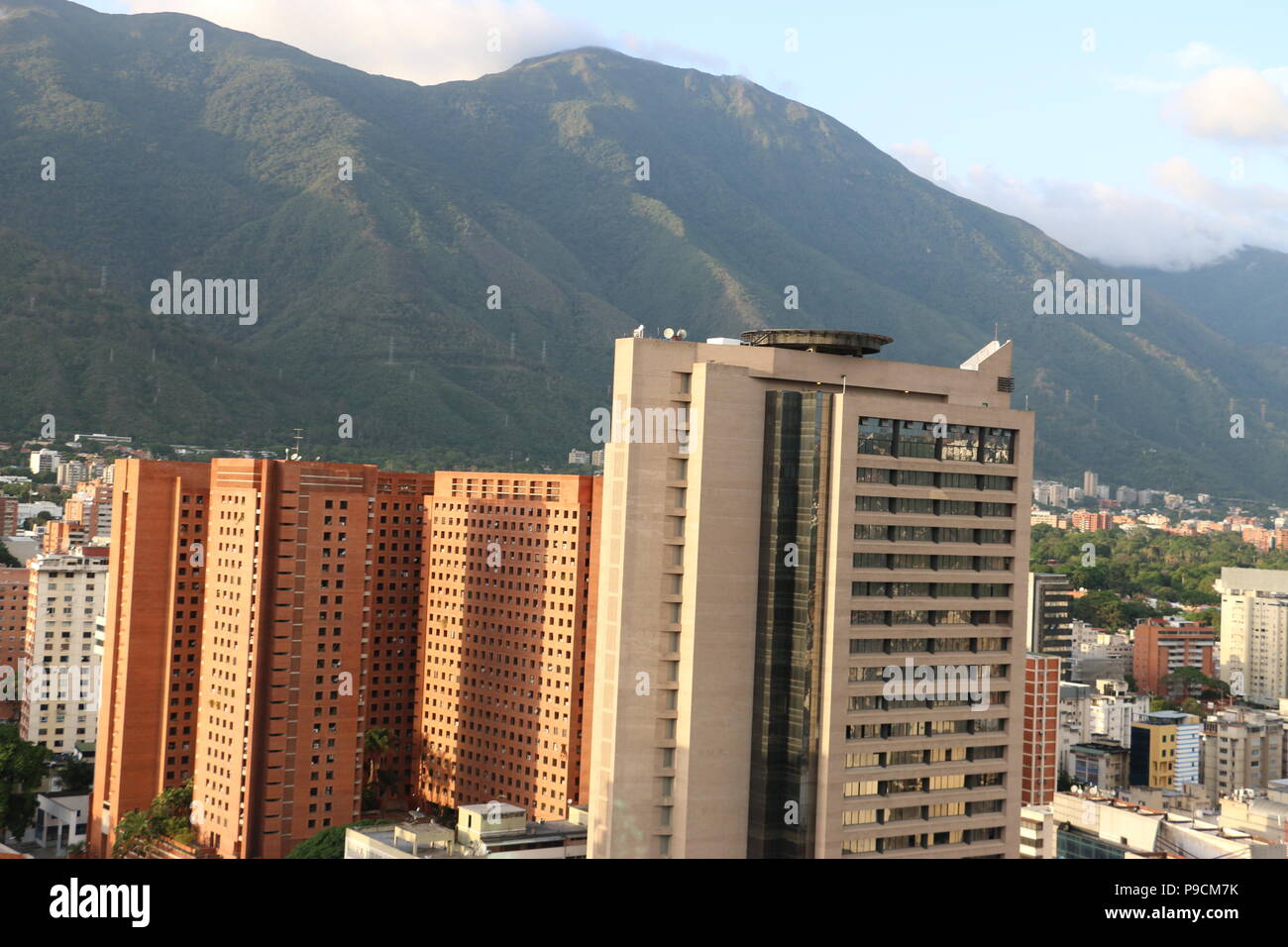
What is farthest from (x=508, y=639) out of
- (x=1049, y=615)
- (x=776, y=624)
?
(x=1049, y=615)

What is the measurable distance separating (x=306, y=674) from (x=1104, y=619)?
76556mm

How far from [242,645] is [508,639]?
435 inches

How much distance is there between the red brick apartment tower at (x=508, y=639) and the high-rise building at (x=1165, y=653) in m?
53.4

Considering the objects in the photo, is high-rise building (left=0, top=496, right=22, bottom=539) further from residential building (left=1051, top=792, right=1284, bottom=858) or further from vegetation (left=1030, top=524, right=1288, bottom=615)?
vegetation (left=1030, top=524, right=1288, bottom=615)

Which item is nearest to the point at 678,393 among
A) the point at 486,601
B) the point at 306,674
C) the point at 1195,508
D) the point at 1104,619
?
the point at 306,674

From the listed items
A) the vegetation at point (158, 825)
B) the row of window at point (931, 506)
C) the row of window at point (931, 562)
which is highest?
the row of window at point (931, 506)

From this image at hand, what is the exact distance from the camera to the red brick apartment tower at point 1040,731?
50938mm

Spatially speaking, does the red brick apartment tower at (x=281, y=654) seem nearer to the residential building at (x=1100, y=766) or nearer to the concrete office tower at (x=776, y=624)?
the concrete office tower at (x=776, y=624)

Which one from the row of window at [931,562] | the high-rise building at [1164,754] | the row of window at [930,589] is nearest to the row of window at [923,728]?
the row of window at [930,589]

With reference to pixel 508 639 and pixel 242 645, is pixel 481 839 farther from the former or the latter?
pixel 508 639

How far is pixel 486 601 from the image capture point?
52375 mm
